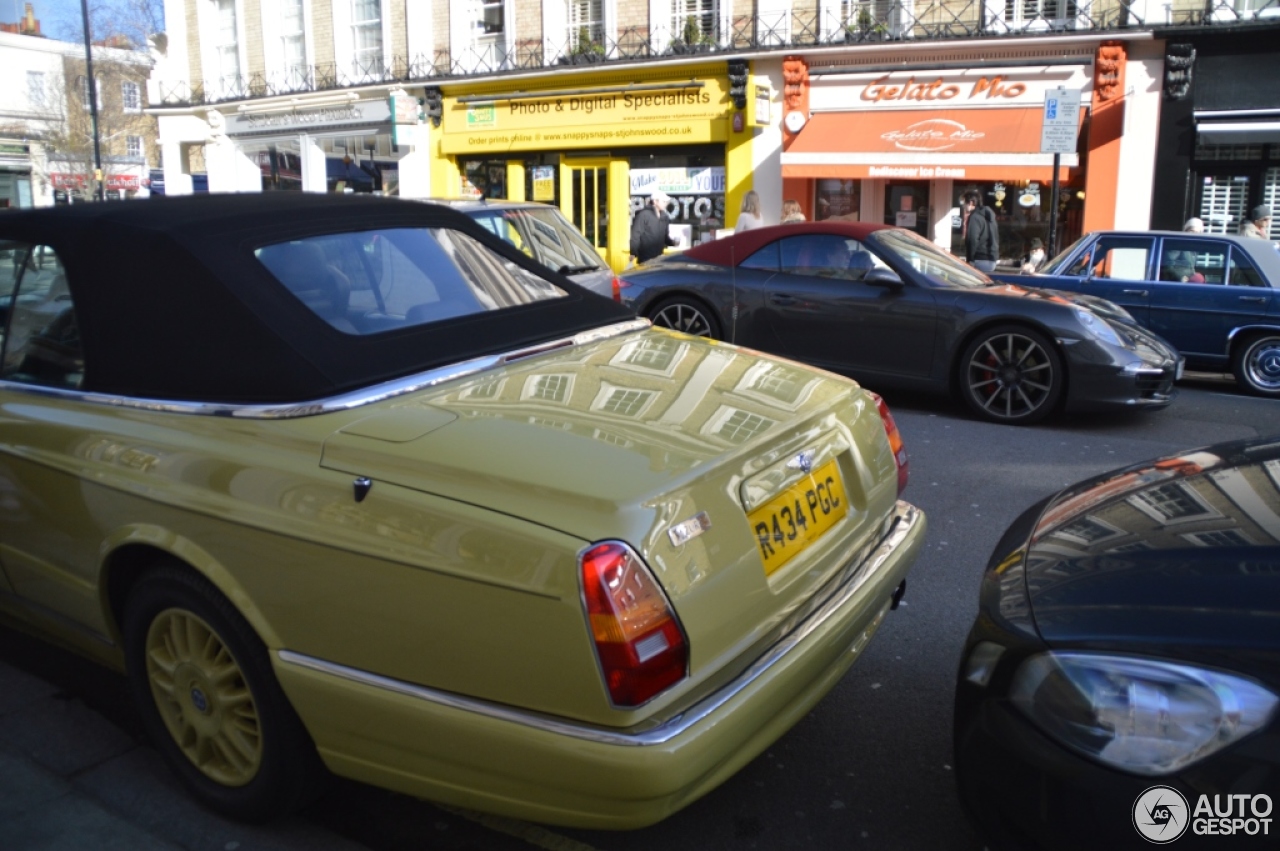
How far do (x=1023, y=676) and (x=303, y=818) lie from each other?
78.1 inches

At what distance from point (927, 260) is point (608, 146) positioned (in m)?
14.0

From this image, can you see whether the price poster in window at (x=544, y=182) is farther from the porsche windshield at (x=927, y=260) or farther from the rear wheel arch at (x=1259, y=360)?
the rear wheel arch at (x=1259, y=360)

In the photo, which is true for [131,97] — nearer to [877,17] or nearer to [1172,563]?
[877,17]

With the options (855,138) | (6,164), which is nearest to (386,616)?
(855,138)

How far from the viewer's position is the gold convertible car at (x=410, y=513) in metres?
2.32

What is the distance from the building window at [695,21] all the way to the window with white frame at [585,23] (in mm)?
1653

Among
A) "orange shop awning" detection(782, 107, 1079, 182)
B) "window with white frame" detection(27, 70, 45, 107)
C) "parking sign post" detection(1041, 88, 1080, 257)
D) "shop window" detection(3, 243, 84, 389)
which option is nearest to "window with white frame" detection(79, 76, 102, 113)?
"window with white frame" detection(27, 70, 45, 107)

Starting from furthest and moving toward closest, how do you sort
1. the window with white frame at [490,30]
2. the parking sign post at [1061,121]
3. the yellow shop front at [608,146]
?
the window with white frame at [490,30] < the yellow shop front at [608,146] < the parking sign post at [1061,121]

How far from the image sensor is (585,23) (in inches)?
858

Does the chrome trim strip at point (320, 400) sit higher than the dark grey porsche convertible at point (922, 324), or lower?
higher

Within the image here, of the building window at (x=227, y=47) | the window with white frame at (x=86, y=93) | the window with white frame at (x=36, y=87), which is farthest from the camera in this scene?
the window with white frame at (x=36, y=87)

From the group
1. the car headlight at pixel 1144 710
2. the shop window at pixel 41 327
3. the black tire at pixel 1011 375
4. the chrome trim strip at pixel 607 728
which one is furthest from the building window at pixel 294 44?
the car headlight at pixel 1144 710

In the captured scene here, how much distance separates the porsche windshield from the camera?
8.37 meters

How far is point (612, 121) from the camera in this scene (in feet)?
69.9
